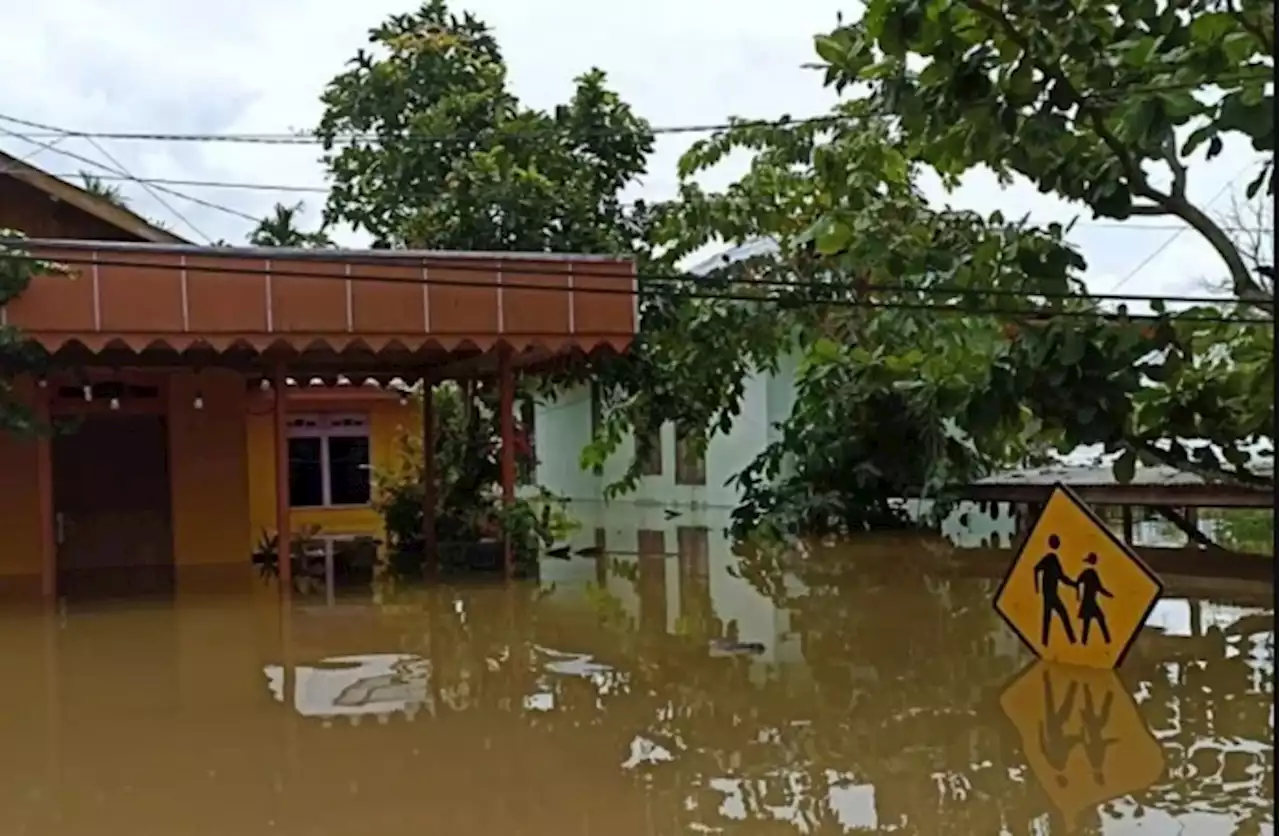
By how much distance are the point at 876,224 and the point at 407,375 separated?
10247mm

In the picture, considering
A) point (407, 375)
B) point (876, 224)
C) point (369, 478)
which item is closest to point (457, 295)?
point (407, 375)

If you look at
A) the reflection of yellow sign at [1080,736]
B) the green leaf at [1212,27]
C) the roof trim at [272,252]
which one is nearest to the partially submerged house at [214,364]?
the roof trim at [272,252]

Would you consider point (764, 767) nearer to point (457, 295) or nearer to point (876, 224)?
point (876, 224)

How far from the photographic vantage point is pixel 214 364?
52.2ft

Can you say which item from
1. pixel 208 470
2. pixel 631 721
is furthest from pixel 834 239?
pixel 208 470

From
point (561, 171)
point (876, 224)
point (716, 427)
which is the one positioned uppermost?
point (561, 171)

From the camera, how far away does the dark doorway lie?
16.9 metres

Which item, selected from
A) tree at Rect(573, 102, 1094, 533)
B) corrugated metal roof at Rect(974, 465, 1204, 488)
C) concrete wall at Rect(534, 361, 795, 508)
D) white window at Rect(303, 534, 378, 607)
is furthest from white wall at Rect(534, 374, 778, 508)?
white window at Rect(303, 534, 378, 607)

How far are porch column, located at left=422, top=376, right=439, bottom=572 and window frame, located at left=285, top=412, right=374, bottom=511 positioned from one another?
3.32 m

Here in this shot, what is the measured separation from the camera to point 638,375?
58.2 feet

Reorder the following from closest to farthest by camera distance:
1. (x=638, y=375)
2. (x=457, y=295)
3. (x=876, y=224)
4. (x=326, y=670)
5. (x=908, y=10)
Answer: (x=908, y=10) < (x=876, y=224) < (x=326, y=670) < (x=457, y=295) < (x=638, y=375)

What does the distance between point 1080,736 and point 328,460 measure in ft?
49.6

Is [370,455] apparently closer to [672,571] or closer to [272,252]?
[672,571]

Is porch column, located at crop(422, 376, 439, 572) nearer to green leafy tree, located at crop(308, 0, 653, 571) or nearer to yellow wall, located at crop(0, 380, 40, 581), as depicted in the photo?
green leafy tree, located at crop(308, 0, 653, 571)
